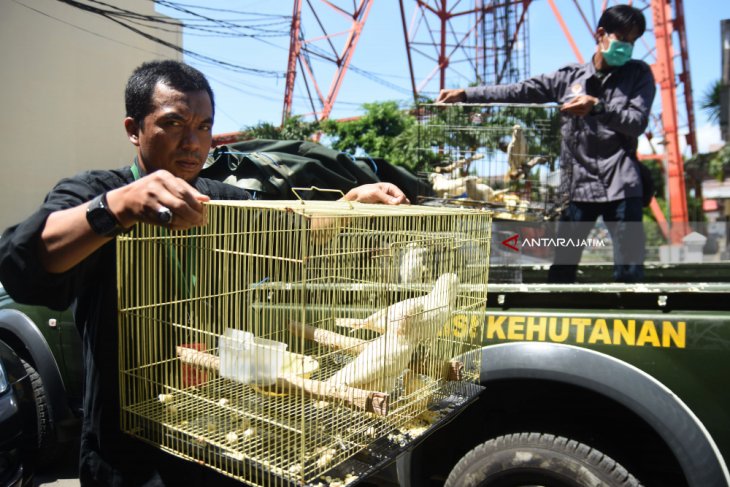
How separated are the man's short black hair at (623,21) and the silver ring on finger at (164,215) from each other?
3.30 m

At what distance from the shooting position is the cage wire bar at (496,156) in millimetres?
4000

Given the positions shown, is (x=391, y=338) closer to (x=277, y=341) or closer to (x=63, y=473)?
(x=277, y=341)

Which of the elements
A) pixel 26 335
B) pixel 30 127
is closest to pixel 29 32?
pixel 30 127

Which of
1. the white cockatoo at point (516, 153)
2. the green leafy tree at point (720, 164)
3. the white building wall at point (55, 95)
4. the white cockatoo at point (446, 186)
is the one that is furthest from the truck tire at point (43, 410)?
the green leafy tree at point (720, 164)

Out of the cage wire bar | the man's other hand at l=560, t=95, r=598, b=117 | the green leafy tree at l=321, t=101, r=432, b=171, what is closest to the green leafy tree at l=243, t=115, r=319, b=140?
the green leafy tree at l=321, t=101, r=432, b=171

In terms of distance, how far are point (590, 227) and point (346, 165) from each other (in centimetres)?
168

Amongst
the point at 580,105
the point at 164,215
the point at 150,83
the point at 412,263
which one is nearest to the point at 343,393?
the point at 412,263

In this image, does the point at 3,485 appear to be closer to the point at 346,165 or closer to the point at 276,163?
the point at 276,163

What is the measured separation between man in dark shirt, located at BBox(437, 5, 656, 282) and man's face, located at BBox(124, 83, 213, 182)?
2451 mm

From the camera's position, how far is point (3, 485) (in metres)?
2.29

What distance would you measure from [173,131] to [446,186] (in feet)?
9.34

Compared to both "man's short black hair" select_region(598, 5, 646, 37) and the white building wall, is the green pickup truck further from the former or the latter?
the white building wall

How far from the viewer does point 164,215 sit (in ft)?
3.81

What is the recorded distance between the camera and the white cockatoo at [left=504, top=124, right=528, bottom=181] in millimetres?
4024
